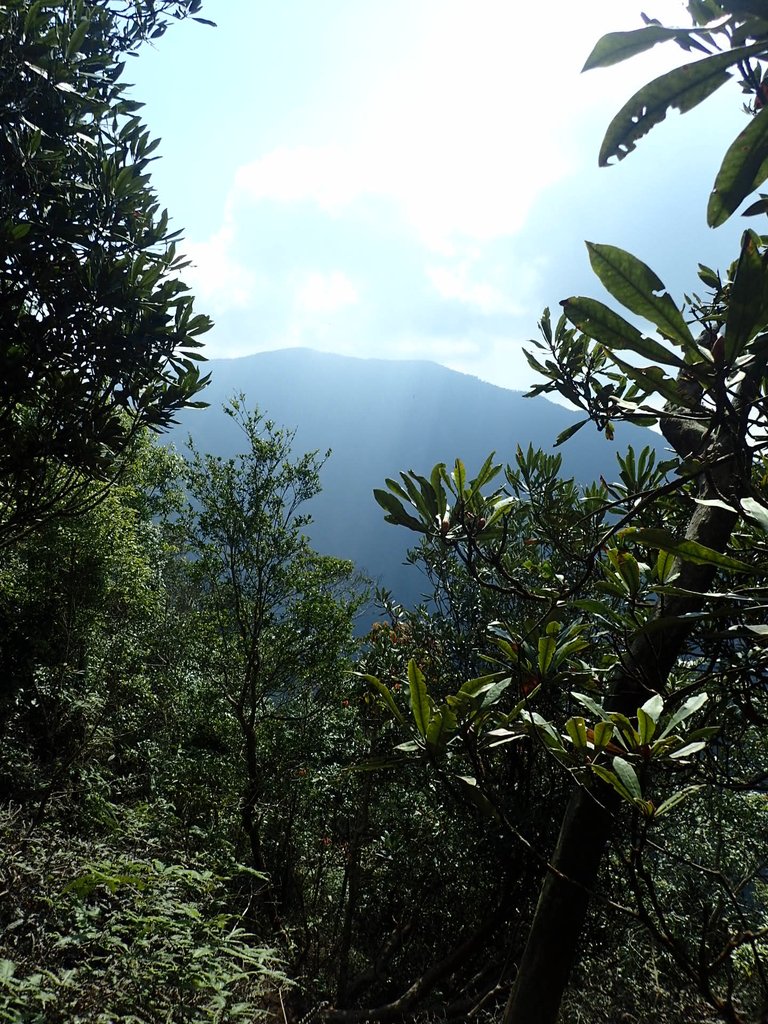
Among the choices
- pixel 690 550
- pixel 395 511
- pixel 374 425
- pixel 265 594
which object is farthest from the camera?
pixel 374 425

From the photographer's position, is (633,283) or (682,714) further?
(682,714)

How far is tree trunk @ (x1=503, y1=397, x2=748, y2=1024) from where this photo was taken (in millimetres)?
972

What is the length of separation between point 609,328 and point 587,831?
2.71ft

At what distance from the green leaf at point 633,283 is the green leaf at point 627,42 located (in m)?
0.18

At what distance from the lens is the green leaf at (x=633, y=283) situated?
675mm

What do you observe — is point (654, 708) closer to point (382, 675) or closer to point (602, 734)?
point (602, 734)

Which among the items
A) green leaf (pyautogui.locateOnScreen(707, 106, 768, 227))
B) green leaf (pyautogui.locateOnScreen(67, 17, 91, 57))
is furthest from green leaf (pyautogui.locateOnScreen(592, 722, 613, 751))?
A: green leaf (pyautogui.locateOnScreen(67, 17, 91, 57))

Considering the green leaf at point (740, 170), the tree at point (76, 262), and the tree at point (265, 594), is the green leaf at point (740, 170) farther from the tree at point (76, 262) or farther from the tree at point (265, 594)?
the tree at point (265, 594)

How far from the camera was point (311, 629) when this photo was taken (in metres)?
6.21

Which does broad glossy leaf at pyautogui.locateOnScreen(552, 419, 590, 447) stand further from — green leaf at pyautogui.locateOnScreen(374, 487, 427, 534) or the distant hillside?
the distant hillside

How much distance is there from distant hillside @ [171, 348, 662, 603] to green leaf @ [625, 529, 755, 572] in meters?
93.5

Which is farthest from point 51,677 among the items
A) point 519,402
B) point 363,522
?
point 519,402

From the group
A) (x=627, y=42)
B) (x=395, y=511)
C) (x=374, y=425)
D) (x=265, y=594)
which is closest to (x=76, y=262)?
(x=395, y=511)

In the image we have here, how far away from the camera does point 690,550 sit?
768 millimetres
